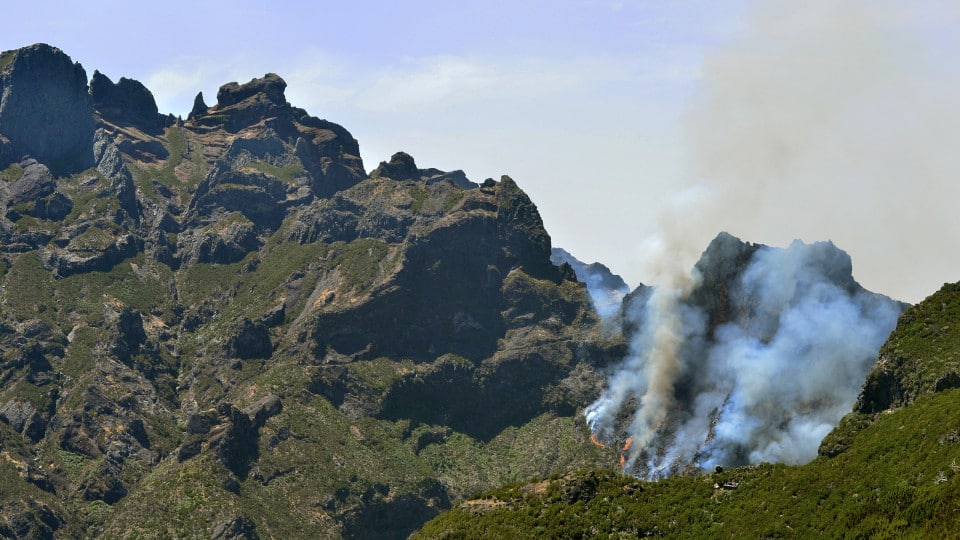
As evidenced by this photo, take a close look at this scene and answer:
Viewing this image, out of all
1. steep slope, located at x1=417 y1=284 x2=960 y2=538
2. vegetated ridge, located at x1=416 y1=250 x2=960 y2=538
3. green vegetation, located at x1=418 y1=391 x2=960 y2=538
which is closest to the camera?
green vegetation, located at x1=418 y1=391 x2=960 y2=538

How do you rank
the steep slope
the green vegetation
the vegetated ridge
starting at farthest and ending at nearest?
1. the vegetated ridge
2. the steep slope
3. the green vegetation

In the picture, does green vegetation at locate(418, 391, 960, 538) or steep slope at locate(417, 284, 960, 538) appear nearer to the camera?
green vegetation at locate(418, 391, 960, 538)

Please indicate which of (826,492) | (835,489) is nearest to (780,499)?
(826,492)

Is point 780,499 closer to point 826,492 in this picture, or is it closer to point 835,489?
point 826,492

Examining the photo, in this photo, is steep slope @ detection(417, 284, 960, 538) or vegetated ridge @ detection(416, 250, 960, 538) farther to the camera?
vegetated ridge @ detection(416, 250, 960, 538)

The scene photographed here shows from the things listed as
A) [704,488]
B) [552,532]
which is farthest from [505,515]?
[704,488]

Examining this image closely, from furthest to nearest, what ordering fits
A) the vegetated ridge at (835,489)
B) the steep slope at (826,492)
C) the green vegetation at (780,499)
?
the vegetated ridge at (835,489) → the steep slope at (826,492) → the green vegetation at (780,499)

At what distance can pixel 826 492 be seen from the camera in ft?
390

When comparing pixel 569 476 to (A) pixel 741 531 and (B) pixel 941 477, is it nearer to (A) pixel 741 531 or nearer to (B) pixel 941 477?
(A) pixel 741 531

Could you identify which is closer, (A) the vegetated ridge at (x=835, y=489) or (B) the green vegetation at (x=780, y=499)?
(B) the green vegetation at (x=780, y=499)

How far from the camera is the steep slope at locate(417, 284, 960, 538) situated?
107 m

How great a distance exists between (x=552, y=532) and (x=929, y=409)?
43568 millimetres

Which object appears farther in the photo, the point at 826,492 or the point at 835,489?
the point at 826,492

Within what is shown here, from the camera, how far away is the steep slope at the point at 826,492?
107250 mm
